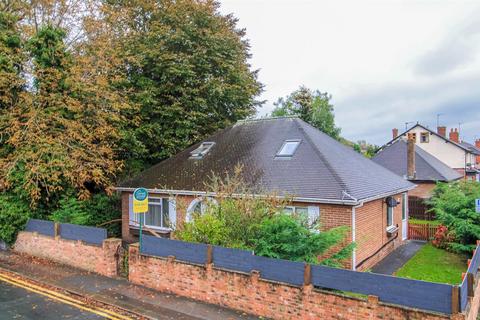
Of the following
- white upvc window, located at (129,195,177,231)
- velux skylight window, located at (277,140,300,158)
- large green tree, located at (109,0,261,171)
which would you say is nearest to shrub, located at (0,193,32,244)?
white upvc window, located at (129,195,177,231)

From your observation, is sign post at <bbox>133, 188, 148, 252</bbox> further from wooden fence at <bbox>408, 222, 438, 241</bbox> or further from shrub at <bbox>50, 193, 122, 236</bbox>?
wooden fence at <bbox>408, 222, 438, 241</bbox>

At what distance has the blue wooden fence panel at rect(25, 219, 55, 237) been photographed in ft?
44.8

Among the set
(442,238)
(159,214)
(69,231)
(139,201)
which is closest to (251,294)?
(139,201)

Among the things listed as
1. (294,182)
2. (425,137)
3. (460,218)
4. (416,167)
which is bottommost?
(460,218)

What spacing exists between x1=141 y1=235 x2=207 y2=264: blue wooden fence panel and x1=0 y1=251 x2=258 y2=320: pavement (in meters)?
1.06

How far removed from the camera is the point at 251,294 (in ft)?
29.2

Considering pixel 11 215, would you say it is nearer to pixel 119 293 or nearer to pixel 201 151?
pixel 119 293

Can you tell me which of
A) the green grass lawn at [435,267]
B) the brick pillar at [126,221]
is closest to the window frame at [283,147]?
the green grass lawn at [435,267]

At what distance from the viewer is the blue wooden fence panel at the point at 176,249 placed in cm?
980

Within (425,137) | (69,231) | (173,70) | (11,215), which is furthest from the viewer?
(425,137)

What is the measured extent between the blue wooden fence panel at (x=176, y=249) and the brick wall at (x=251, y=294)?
171mm

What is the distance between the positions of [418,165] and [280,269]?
26603 millimetres

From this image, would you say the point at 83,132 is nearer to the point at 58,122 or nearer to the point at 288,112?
the point at 58,122

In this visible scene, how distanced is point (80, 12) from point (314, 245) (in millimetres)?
17532
